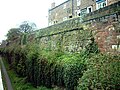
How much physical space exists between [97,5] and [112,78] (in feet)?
63.3

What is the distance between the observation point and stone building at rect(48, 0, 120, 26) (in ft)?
79.9

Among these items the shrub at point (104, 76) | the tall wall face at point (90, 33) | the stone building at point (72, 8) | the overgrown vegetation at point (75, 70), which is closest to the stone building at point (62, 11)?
the stone building at point (72, 8)

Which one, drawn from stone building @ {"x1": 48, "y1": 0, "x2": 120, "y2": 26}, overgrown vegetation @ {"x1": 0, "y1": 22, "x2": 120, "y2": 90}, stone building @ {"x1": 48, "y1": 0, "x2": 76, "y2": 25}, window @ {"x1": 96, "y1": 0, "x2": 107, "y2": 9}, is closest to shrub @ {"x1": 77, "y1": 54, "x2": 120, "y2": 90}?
overgrown vegetation @ {"x1": 0, "y1": 22, "x2": 120, "y2": 90}

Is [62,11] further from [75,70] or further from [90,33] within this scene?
[75,70]

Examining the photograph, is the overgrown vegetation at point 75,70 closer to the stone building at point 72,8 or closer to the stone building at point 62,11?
the stone building at point 72,8

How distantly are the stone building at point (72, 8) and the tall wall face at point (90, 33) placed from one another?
6625 mm

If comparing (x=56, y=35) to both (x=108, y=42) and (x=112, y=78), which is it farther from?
(x=112, y=78)

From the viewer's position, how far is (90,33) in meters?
10.2

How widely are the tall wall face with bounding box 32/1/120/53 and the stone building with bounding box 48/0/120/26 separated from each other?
21.7 ft

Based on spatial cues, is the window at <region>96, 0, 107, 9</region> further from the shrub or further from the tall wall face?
the shrub

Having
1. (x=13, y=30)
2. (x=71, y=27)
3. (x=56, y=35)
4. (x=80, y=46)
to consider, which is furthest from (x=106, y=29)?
(x=13, y=30)

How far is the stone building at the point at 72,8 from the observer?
2436cm

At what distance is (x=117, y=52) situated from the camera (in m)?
8.02

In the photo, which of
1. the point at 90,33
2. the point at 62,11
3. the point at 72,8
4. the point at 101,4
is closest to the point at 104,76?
the point at 90,33
